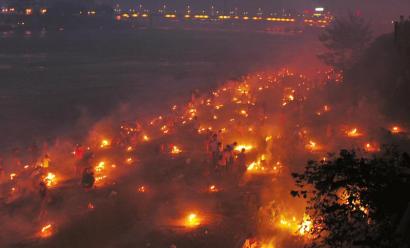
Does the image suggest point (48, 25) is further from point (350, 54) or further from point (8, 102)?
point (350, 54)

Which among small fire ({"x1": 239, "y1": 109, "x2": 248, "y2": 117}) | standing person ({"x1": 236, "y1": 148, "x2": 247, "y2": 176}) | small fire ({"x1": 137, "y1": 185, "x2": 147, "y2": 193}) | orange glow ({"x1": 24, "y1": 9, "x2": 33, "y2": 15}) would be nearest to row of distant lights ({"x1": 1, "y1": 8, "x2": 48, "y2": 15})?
orange glow ({"x1": 24, "y1": 9, "x2": 33, "y2": 15})

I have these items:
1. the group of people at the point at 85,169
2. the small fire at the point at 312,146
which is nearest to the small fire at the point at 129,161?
the group of people at the point at 85,169

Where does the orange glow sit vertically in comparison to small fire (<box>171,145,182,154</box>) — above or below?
above

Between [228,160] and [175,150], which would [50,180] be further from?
[228,160]

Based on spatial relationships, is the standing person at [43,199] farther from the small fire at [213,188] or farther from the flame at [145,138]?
the flame at [145,138]

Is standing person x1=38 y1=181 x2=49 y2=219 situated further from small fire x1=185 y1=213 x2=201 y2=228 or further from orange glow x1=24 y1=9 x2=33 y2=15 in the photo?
orange glow x1=24 y1=9 x2=33 y2=15

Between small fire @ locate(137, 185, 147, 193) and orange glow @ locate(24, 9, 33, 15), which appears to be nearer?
small fire @ locate(137, 185, 147, 193)
